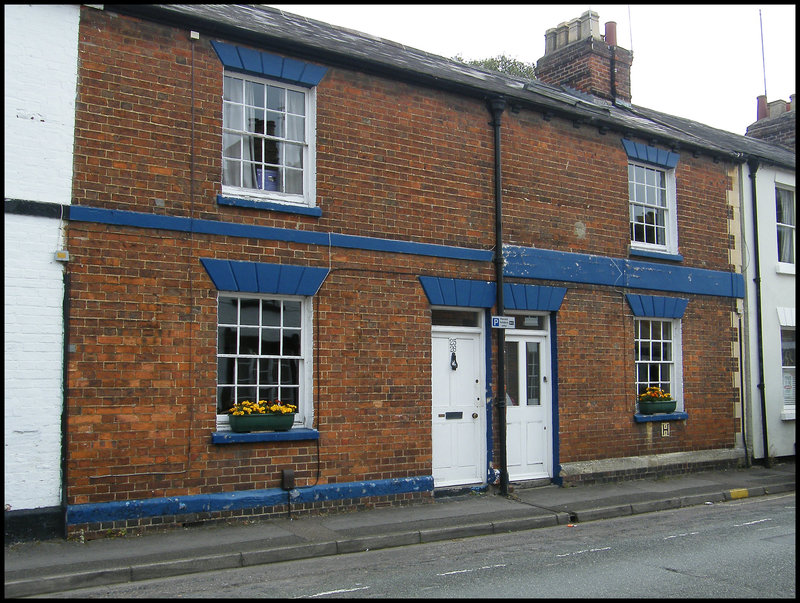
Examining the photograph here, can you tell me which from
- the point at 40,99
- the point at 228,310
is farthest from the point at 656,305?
the point at 40,99

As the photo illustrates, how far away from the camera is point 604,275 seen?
42.5ft

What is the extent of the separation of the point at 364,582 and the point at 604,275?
25.4ft

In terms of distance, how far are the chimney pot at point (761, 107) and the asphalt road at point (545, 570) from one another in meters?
14.8

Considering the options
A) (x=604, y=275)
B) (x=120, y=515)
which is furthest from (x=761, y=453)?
(x=120, y=515)

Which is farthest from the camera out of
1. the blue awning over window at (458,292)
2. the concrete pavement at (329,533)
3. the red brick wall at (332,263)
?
the blue awning over window at (458,292)

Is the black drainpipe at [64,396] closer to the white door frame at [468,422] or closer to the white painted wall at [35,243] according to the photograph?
the white painted wall at [35,243]

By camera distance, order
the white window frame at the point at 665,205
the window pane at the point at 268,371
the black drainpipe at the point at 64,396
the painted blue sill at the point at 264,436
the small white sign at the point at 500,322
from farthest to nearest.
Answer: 1. the white window frame at the point at 665,205
2. the small white sign at the point at 500,322
3. the window pane at the point at 268,371
4. the painted blue sill at the point at 264,436
5. the black drainpipe at the point at 64,396

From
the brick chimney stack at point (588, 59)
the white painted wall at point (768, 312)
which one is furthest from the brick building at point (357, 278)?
the brick chimney stack at point (588, 59)

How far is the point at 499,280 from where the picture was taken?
11562mm

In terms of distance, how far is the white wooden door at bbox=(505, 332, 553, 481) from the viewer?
39.0 ft

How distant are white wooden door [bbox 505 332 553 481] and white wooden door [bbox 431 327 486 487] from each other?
63 cm

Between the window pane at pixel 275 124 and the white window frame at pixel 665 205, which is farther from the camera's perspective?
the white window frame at pixel 665 205

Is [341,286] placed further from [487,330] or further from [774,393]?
[774,393]

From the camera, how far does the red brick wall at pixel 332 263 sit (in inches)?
342
